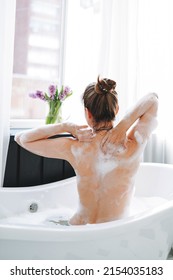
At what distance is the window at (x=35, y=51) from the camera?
8.13 feet

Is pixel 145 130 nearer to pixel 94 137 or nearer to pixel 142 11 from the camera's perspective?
pixel 94 137

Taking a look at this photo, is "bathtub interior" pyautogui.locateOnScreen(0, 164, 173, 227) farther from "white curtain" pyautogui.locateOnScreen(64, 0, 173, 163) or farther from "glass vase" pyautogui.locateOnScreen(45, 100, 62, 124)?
"glass vase" pyautogui.locateOnScreen(45, 100, 62, 124)

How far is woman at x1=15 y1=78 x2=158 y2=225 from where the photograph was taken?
1.55 metres

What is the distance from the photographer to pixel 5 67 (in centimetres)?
187

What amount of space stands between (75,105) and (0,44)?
0.82m

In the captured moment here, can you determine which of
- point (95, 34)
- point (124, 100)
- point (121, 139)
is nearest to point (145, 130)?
point (121, 139)

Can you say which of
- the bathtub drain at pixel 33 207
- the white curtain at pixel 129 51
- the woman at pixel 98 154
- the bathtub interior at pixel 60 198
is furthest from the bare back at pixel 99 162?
the white curtain at pixel 129 51

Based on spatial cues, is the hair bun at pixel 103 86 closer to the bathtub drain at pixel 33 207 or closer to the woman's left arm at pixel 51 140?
the woman's left arm at pixel 51 140

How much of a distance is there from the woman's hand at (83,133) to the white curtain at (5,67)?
49cm

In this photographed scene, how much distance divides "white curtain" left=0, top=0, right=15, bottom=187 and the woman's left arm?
1.00 feet

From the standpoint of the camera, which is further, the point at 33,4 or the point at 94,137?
the point at 33,4

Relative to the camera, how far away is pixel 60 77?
263 centimetres

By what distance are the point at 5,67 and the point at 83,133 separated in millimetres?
653

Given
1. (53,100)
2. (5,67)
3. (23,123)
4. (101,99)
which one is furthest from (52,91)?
(101,99)
